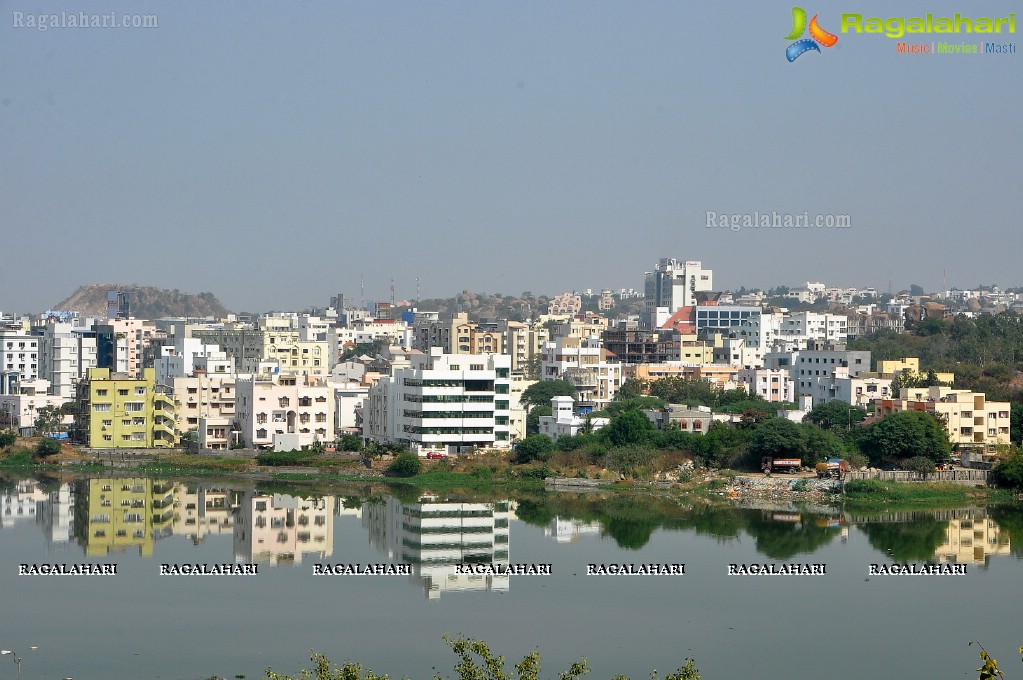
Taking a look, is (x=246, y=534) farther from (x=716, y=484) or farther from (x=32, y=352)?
(x=32, y=352)

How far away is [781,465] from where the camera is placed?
62.5 ft

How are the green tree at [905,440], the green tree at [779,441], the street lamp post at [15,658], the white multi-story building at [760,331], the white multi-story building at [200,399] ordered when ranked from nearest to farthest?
the street lamp post at [15,658] < the green tree at [905,440] < the green tree at [779,441] < the white multi-story building at [200,399] < the white multi-story building at [760,331]

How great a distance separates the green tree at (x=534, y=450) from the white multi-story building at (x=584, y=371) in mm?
4455

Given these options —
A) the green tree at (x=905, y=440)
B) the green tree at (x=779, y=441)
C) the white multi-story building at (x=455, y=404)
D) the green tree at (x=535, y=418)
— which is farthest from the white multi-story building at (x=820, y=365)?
the white multi-story building at (x=455, y=404)

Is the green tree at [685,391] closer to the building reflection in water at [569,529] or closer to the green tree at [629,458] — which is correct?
the green tree at [629,458]

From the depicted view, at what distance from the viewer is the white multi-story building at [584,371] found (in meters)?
26.1

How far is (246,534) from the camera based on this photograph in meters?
15.8

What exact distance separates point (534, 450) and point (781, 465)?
9.84 ft

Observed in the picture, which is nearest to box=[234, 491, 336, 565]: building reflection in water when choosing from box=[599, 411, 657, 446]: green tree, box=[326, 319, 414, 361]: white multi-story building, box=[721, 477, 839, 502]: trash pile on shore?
box=[599, 411, 657, 446]: green tree

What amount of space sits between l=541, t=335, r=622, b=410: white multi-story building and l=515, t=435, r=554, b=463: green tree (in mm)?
4455

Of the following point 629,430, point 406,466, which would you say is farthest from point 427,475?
point 629,430

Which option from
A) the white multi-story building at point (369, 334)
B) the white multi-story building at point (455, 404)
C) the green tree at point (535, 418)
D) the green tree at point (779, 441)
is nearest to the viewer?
the green tree at point (779, 441)

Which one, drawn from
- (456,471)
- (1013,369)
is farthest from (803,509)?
(1013,369)

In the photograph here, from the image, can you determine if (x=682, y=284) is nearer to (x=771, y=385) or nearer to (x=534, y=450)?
(x=771, y=385)
